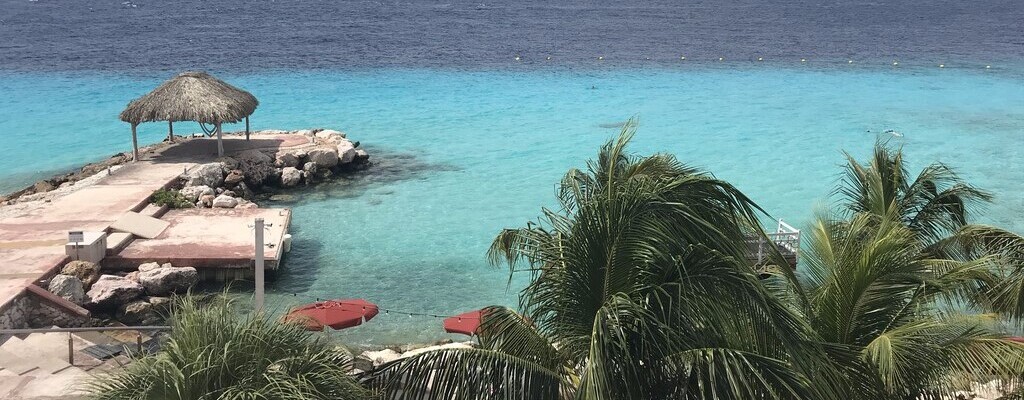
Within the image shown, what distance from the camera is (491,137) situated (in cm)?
2950

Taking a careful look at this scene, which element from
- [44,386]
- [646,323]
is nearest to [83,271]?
[44,386]

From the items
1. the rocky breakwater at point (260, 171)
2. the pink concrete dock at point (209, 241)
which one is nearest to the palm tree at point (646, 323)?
the pink concrete dock at point (209, 241)

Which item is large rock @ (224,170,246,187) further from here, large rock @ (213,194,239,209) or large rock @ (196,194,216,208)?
large rock @ (213,194,239,209)

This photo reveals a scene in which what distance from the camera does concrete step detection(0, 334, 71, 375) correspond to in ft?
29.3

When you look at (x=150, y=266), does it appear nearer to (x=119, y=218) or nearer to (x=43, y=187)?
(x=119, y=218)

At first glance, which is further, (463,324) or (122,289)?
(122,289)

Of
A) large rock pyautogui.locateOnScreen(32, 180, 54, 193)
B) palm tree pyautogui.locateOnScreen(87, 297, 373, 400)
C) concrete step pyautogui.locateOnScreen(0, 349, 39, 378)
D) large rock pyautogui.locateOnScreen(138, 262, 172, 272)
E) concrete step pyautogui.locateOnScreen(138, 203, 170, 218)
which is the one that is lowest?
large rock pyautogui.locateOnScreen(138, 262, 172, 272)

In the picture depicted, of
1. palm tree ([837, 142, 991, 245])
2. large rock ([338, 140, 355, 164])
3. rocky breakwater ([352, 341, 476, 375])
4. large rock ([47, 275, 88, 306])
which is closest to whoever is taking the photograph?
rocky breakwater ([352, 341, 476, 375])

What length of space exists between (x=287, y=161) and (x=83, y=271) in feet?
30.0

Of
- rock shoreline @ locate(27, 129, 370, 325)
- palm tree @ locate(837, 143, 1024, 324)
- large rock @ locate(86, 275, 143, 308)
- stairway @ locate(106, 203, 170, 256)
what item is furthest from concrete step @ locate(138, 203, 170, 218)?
palm tree @ locate(837, 143, 1024, 324)

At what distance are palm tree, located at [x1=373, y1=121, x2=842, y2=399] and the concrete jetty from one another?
30.1ft

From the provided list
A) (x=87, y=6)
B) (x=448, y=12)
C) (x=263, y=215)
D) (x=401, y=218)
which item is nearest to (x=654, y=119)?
(x=401, y=218)

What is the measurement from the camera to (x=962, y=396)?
30.1 ft

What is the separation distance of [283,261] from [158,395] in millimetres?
10843
